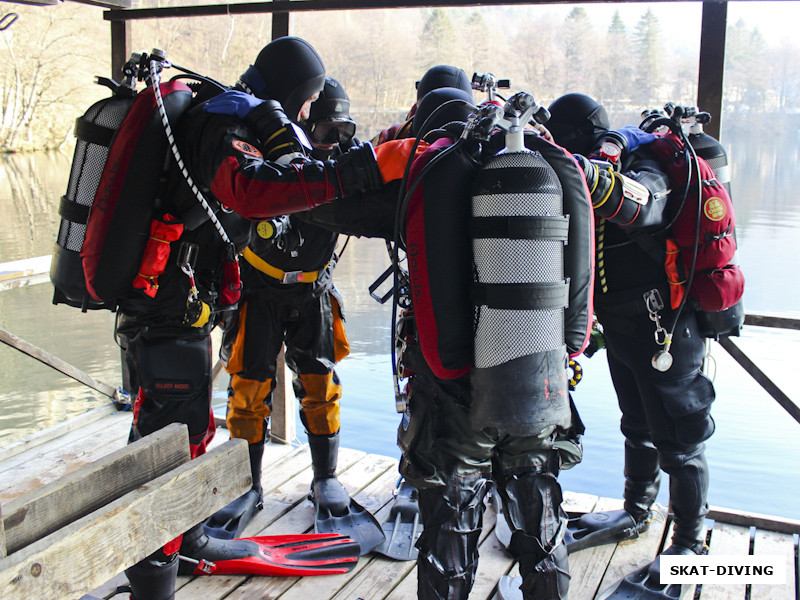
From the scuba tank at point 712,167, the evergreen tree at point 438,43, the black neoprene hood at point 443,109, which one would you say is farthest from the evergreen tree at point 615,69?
the black neoprene hood at point 443,109

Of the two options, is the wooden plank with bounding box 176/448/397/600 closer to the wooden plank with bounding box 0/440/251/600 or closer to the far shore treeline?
the wooden plank with bounding box 0/440/251/600

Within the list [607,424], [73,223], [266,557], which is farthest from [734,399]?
[73,223]

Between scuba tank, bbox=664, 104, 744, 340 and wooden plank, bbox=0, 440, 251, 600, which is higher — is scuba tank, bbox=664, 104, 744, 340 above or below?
above

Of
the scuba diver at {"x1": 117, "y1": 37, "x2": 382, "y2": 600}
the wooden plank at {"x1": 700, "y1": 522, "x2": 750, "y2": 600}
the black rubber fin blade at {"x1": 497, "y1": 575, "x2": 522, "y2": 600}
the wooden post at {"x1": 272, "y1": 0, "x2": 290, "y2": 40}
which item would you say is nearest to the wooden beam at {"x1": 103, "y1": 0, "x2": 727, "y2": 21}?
the wooden post at {"x1": 272, "y1": 0, "x2": 290, "y2": 40}

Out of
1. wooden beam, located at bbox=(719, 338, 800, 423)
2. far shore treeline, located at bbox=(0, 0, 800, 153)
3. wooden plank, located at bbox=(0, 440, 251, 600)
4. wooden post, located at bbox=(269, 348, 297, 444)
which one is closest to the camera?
wooden plank, located at bbox=(0, 440, 251, 600)

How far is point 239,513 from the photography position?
9.85 feet

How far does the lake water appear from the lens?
14.2 feet

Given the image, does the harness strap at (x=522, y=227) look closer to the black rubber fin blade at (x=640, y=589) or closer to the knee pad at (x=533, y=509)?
the knee pad at (x=533, y=509)

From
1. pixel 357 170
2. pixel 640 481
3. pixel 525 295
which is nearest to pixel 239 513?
pixel 640 481

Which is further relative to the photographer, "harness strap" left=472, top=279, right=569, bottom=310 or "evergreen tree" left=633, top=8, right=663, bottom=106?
"evergreen tree" left=633, top=8, right=663, bottom=106

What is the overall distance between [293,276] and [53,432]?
6.57 feet

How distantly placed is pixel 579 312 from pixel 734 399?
A: 472 centimetres

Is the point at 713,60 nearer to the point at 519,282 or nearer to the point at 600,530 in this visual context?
the point at 519,282

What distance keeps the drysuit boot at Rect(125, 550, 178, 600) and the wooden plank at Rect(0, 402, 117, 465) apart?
1.83m
